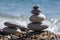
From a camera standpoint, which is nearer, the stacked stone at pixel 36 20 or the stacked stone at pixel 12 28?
the stacked stone at pixel 36 20

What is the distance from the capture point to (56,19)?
14.2 meters

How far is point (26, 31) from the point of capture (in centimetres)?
1013

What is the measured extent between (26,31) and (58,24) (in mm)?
3289

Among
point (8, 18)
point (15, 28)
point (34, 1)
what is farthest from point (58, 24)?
point (34, 1)

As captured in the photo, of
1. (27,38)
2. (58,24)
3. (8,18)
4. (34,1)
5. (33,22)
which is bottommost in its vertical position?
(27,38)

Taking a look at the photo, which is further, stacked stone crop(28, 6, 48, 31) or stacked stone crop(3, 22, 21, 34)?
stacked stone crop(3, 22, 21, 34)

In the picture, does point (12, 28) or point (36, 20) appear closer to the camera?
point (36, 20)

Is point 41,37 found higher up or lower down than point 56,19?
lower down

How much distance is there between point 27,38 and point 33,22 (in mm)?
768

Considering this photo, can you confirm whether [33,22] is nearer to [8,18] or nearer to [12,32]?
[12,32]

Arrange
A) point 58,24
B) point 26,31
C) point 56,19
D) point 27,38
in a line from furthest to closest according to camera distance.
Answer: point 56,19
point 58,24
point 26,31
point 27,38

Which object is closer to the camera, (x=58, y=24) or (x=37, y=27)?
(x=37, y=27)

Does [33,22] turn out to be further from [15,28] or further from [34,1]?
[34,1]

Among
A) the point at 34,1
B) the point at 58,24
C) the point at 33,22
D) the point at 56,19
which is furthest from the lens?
the point at 34,1
